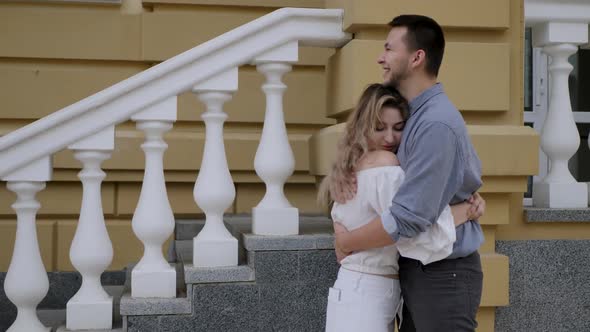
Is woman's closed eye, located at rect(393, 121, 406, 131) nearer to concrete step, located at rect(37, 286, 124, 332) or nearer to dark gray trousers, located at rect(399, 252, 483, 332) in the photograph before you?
dark gray trousers, located at rect(399, 252, 483, 332)

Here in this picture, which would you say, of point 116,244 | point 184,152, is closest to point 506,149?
point 184,152

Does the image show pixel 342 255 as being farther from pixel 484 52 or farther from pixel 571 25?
pixel 571 25

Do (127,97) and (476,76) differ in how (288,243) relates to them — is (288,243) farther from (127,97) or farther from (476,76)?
(476,76)

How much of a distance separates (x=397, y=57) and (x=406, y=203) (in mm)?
512

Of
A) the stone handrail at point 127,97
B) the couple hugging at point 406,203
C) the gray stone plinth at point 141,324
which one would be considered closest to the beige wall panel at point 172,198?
the stone handrail at point 127,97

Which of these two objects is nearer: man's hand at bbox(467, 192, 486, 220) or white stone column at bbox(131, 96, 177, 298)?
man's hand at bbox(467, 192, 486, 220)

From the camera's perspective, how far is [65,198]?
16.1 ft

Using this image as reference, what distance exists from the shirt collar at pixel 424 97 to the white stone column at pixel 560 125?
1.29 m

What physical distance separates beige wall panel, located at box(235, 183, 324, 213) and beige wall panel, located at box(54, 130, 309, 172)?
143 millimetres

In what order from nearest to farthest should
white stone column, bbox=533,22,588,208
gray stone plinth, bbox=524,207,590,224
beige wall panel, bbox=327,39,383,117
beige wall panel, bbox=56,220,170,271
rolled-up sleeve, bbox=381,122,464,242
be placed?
rolled-up sleeve, bbox=381,122,464,242 → beige wall panel, bbox=327,39,383,117 → gray stone plinth, bbox=524,207,590,224 → white stone column, bbox=533,22,588,208 → beige wall panel, bbox=56,220,170,271

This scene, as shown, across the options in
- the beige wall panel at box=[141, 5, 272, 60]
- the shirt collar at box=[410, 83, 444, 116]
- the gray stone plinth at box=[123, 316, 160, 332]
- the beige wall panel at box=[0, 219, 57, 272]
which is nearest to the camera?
the shirt collar at box=[410, 83, 444, 116]

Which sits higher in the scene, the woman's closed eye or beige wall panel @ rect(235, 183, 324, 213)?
the woman's closed eye

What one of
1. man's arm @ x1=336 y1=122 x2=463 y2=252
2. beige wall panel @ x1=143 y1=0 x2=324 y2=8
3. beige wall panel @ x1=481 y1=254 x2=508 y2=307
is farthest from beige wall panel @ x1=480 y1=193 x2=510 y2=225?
beige wall panel @ x1=143 y1=0 x2=324 y2=8

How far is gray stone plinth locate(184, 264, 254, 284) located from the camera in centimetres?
319
